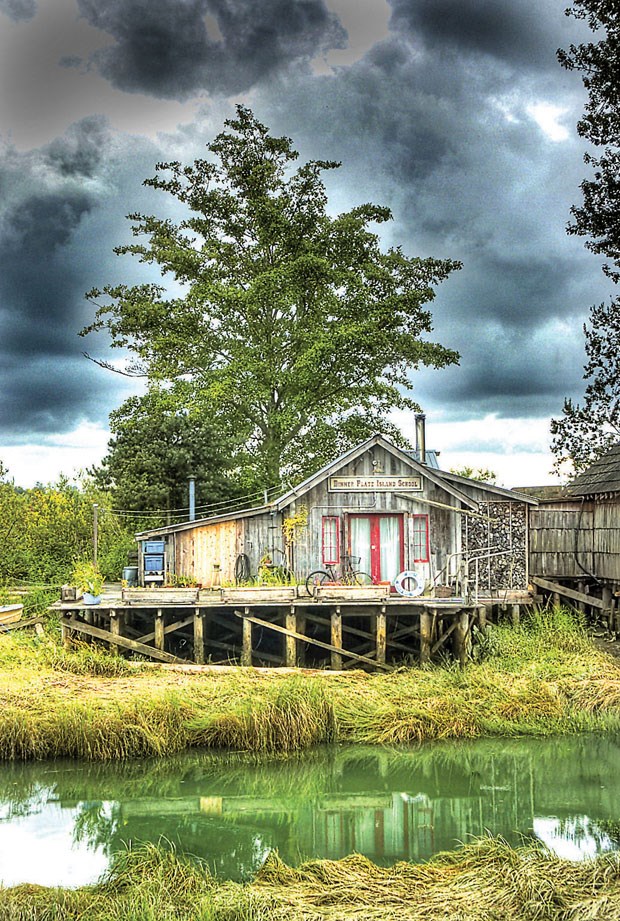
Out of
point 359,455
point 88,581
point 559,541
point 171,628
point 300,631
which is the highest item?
point 359,455

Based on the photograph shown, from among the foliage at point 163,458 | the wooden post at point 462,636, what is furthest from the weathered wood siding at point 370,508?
the foliage at point 163,458

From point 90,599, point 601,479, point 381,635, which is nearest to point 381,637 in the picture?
point 381,635

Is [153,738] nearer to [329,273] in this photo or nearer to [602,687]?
[602,687]

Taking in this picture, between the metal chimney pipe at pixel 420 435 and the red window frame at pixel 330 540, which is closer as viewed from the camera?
the red window frame at pixel 330 540

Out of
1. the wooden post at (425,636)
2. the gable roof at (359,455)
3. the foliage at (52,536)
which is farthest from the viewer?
the foliage at (52,536)

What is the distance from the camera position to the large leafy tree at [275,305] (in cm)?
3045

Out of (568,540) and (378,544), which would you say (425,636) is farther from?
(568,540)

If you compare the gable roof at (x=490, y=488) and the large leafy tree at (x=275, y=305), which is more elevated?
the large leafy tree at (x=275, y=305)

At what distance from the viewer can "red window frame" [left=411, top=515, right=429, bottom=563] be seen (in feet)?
76.7

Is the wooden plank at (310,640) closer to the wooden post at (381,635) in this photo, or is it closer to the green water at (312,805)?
the wooden post at (381,635)

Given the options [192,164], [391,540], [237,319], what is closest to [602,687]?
[391,540]

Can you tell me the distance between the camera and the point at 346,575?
74.8 feet

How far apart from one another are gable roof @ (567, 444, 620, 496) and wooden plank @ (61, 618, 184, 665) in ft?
40.7

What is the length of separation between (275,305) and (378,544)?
398 inches
